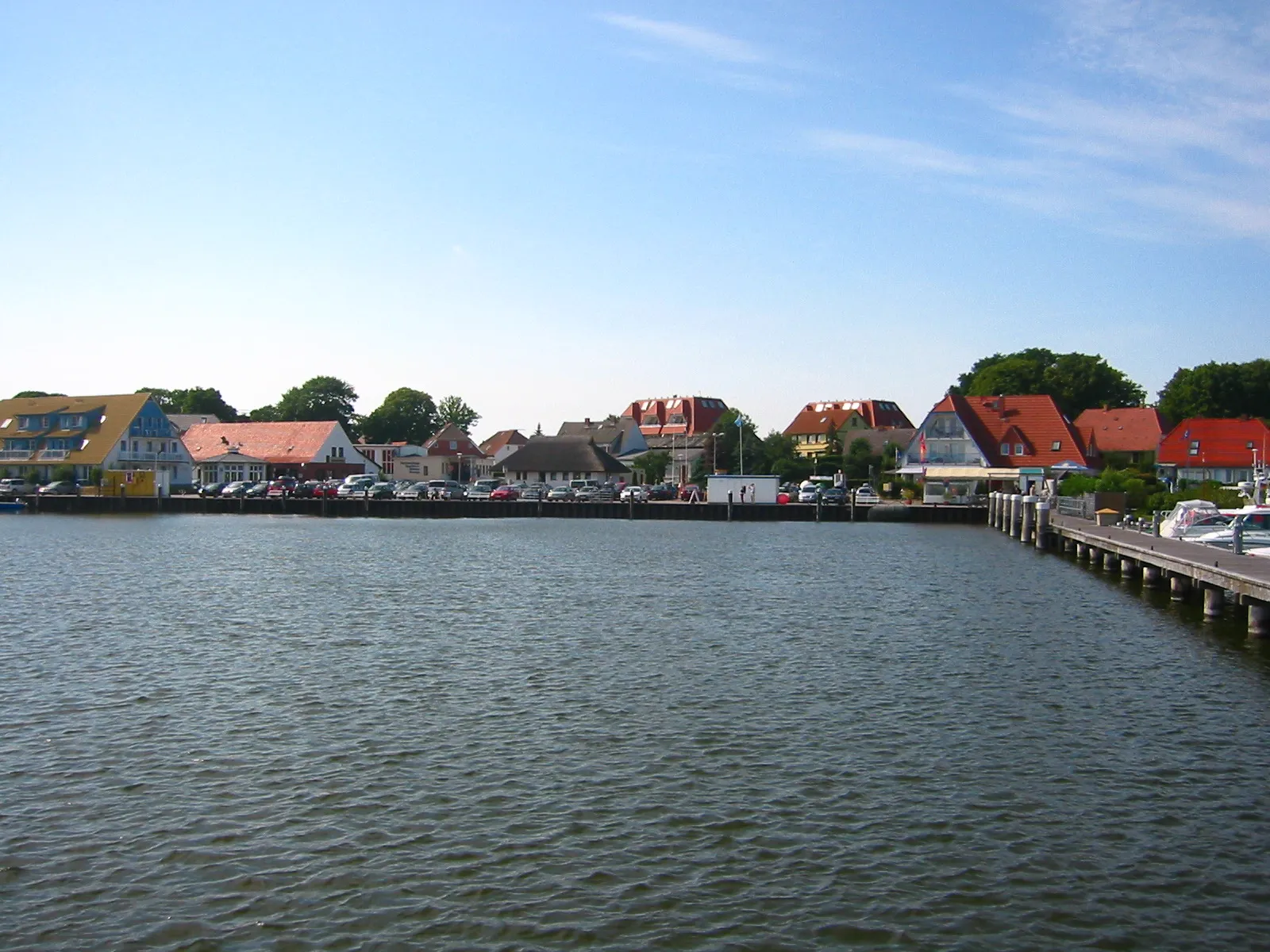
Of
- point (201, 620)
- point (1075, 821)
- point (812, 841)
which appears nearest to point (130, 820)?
point (812, 841)

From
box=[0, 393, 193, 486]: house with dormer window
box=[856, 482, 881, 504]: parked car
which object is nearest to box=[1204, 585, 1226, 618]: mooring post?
box=[856, 482, 881, 504]: parked car

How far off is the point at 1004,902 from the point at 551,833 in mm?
4639

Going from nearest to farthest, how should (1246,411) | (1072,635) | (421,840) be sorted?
(421,840) < (1072,635) < (1246,411)

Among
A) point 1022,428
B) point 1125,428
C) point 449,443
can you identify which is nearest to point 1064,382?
point 1125,428

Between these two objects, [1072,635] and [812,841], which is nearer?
[812,841]

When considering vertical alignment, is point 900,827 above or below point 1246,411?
below

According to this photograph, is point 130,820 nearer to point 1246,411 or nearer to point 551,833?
point 551,833

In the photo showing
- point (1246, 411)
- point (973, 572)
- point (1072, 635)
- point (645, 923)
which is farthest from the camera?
point (1246, 411)

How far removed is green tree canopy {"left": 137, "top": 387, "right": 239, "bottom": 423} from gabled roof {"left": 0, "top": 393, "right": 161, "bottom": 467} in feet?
182

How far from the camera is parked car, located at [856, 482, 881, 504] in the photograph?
8725 centimetres

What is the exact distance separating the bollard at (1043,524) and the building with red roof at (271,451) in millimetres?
78545

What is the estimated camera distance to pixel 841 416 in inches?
6063

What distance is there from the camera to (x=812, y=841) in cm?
1261

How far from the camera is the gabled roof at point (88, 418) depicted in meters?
102
